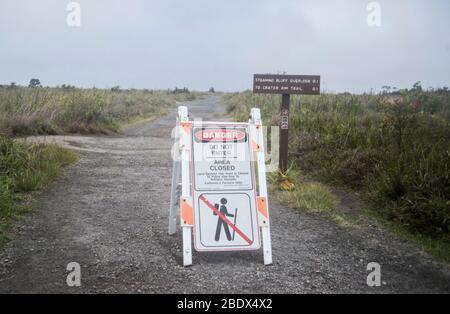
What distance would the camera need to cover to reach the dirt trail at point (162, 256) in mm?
4324

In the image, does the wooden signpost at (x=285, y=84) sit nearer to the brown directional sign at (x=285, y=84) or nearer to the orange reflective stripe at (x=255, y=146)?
the brown directional sign at (x=285, y=84)

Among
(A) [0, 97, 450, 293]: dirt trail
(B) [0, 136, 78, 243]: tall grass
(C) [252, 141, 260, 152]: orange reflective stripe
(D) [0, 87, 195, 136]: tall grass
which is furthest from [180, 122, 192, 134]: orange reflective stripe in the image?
(D) [0, 87, 195, 136]: tall grass

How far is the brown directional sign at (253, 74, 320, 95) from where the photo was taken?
771cm

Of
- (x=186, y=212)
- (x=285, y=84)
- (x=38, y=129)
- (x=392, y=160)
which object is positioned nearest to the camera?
(x=186, y=212)

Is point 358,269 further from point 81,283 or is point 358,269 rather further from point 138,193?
point 138,193

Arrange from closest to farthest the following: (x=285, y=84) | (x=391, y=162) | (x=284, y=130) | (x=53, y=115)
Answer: (x=391, y=162) < (x=285, y=84) < (x=284, y=130) < (x=53, y=115)

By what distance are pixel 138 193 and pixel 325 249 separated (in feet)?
11.6

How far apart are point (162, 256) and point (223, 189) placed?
3.17 ft

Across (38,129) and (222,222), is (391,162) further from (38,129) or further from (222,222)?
(38,129)

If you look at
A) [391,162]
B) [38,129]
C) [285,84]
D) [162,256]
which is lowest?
[162,256]

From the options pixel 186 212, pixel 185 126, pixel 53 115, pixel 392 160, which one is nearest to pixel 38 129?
pixel 53 115

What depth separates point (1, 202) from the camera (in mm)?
6016

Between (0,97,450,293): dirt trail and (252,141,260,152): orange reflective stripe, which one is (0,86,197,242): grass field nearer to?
(0,97,450,293): dirt trail

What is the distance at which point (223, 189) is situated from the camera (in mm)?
4969
